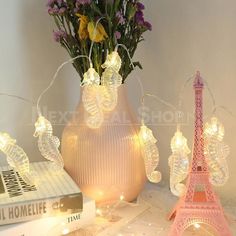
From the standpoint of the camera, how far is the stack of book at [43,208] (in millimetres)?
691

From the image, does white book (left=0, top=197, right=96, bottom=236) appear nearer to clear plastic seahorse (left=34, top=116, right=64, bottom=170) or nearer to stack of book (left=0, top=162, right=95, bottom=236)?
stack of book (left=0, top=162, right=95, bottom=236)

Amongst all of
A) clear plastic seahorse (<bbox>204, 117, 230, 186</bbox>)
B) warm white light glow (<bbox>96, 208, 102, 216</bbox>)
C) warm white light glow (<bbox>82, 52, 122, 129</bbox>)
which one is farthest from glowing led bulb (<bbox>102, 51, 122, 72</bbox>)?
warm white light glow (<bbox>96, 208, 102, 216</bbox>)

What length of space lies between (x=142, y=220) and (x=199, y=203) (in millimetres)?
156

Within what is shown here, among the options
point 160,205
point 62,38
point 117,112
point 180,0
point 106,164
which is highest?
point 180,0

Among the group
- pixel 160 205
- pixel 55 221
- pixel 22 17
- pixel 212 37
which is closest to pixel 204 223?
pixel 160 205

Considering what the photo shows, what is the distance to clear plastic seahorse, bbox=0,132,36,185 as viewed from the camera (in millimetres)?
774

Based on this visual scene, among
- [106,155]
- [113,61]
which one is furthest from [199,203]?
[113,61]

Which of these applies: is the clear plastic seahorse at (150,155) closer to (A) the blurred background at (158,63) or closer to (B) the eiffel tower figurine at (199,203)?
(B) the eiffel tower figurine at (199,203)

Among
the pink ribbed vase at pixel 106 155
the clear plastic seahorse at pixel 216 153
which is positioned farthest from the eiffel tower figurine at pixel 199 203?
the pink ribbed vase at pixel 106 155

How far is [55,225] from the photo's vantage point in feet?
2.40

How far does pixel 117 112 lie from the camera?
2.88 ft

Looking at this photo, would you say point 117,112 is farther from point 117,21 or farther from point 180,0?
point 180,0

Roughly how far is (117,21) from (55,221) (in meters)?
0.43

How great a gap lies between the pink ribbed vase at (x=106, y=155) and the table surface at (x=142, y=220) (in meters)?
0.04
